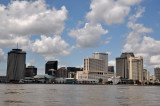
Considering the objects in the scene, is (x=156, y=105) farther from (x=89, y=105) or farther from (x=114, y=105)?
(x=89, y=105)

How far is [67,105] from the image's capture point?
181ft

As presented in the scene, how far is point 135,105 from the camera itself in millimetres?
56844

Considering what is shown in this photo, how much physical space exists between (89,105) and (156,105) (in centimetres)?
1653

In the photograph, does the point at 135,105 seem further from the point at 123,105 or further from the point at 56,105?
the point at 56,105

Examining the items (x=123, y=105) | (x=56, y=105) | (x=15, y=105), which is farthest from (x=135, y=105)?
(x=15, y=105)

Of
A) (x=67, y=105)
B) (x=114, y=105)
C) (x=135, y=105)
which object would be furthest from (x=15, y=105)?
(x=135, y=105)

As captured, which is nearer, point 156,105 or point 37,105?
point 37,105

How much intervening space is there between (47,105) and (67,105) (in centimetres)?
457

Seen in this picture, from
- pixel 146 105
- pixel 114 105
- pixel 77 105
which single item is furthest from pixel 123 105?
pixel 77 105

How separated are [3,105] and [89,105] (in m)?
19.4

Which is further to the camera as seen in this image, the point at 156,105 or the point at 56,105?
the point at 156,105

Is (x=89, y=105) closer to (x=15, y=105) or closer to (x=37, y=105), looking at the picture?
(x=37, y=105)

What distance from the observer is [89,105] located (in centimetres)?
5566

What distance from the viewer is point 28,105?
5403cm
